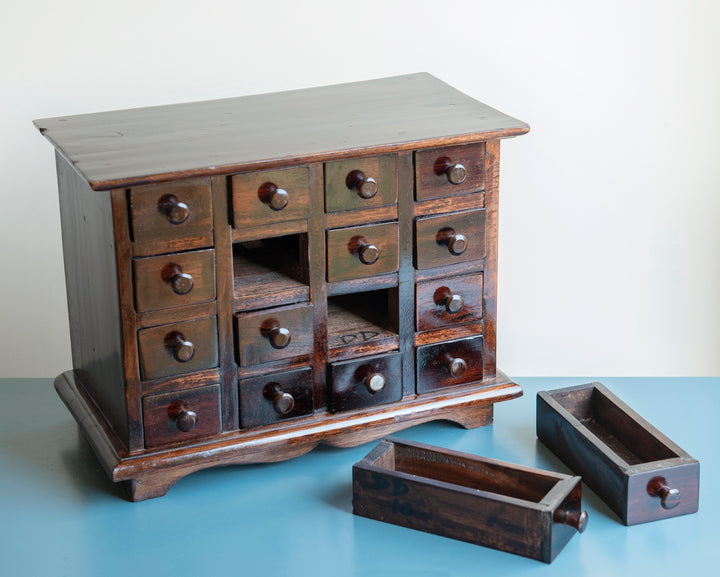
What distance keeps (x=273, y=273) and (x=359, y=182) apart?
9.6 inches

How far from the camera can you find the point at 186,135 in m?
2.18

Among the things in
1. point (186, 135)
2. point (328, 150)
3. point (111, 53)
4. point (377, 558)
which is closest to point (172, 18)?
point (111, 53)

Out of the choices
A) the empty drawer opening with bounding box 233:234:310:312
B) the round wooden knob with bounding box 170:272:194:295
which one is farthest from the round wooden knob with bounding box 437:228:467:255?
the round wooden knob with bounding box 170:272:194:295

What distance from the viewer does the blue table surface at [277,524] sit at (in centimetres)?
198

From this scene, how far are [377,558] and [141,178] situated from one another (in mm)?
722

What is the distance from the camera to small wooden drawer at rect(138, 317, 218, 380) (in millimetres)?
2084

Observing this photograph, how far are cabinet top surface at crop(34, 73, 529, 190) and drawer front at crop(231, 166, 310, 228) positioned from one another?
0.03 m

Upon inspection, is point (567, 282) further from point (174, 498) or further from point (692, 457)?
point (174, 498)

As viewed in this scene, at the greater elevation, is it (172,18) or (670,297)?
(172,18)

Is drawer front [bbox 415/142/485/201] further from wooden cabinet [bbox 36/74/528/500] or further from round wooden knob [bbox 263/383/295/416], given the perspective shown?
round wooden knob [bbox 263/383/295/416]

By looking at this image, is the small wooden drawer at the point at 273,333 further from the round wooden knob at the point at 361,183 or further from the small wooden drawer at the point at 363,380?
the round wooden knob at the point at 361,183

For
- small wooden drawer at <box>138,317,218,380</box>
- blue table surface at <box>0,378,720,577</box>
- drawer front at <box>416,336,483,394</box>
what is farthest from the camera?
drawer front at <box>416,336,483,394</box>

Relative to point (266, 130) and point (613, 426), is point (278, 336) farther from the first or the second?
point (613, 426)

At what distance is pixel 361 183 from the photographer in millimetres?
2137
